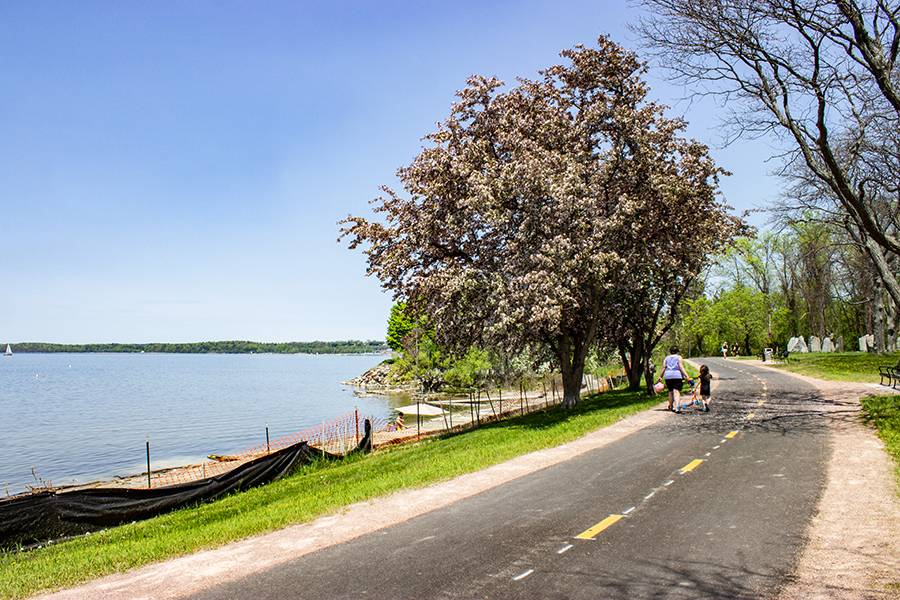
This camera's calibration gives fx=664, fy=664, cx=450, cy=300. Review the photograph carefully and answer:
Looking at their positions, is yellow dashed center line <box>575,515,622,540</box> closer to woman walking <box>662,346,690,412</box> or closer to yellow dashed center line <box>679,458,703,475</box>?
yellow dashed center line <box>679,458,703,475</box>

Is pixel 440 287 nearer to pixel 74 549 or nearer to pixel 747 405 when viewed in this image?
pixel 747 405

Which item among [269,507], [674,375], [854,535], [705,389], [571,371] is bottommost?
[269,507]

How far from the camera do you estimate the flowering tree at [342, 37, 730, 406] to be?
2164 cm

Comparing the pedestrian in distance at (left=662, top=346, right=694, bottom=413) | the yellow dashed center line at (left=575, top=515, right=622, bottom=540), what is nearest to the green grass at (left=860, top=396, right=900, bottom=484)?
the yellow dashed center line at (left=575, top=515, right=622, bottom=540)

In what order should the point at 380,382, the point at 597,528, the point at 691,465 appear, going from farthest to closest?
the point at 380,382 < the point at 691,465 < the point at 597,528

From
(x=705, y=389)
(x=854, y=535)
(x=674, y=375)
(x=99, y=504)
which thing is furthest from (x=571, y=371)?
(x=854, y=535)

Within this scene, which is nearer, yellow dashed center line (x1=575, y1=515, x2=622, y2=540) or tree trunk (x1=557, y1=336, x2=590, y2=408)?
yellow dashed center line (x1=575, y1=515, x2=622, y2=540)

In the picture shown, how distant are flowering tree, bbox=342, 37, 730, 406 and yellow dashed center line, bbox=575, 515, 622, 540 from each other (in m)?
11.5

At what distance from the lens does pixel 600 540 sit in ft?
25.3

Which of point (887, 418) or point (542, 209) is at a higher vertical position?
point (542, 209)

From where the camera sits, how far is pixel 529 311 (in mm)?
20750

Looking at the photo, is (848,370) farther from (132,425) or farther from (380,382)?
(380,382)

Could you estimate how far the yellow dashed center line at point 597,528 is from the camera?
789cm

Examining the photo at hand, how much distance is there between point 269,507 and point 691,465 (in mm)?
7750
